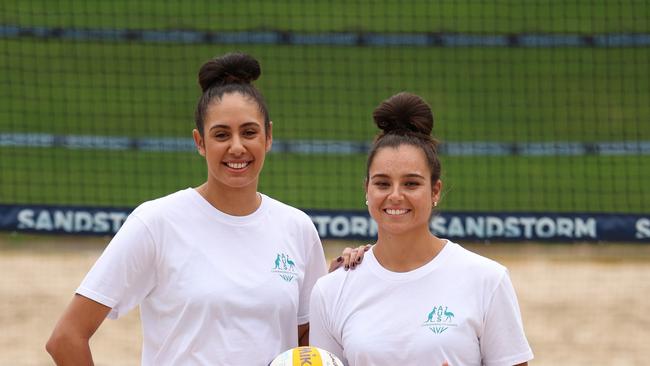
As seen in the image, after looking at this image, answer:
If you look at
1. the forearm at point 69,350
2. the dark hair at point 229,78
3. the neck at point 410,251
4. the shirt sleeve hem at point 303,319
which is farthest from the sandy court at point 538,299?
the neck at point 410,251

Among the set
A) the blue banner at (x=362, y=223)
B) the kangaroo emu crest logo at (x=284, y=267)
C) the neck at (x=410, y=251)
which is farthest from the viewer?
the blue banner at (x=362, y=223)

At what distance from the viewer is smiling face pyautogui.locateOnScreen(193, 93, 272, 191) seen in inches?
143

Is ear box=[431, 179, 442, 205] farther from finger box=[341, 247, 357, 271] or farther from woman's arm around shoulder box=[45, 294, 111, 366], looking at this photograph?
woman's arm around shoulder box=[45, 294, 111, 366]

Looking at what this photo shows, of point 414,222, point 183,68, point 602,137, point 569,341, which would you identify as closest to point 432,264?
point 414,222

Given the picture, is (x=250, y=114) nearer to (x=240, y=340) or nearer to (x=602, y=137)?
(x=240, y=340)

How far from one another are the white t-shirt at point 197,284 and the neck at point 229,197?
0.08 ft

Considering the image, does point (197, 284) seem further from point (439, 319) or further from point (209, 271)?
point (439, 319)

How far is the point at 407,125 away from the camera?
3670 mm

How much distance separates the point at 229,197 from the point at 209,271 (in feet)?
0.87

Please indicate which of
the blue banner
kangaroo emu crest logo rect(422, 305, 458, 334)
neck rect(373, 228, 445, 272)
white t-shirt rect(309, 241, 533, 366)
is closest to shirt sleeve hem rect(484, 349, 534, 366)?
white t-shirt rect(309, 241, 533, 366)

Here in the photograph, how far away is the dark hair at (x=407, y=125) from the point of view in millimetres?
3615

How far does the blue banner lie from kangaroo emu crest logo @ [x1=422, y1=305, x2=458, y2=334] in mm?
5213

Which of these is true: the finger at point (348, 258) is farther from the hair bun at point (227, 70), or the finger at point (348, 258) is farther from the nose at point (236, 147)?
the hair bun at point (227, 70)

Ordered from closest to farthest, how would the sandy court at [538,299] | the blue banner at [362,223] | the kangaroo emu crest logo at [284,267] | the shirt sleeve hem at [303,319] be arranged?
the kangaroo emu crest logo at [284,267] → the shirt sleeve hem at [303,319] → the sandy court at [538,299] → the blue banner at [362,223]
